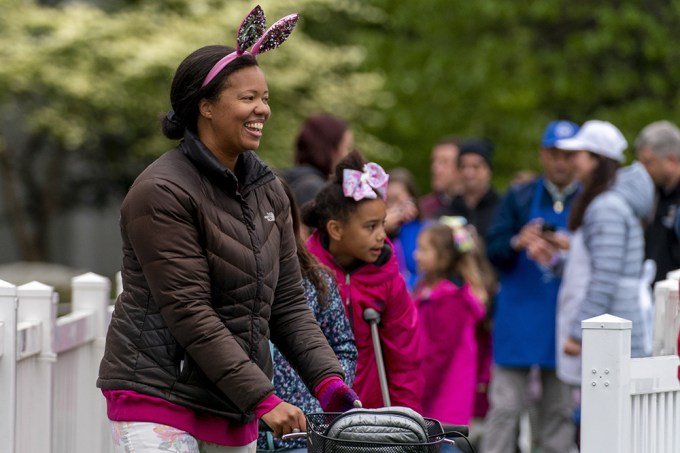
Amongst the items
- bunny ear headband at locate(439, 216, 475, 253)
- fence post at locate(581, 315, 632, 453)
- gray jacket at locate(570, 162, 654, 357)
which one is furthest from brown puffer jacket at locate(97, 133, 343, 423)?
bunny ear headband at locate(439, 216, 475, 253)

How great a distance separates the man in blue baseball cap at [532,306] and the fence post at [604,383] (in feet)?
12.6

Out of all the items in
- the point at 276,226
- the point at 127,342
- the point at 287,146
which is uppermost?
the point at 287,146

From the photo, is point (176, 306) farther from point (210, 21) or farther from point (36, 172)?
point (36, 172)

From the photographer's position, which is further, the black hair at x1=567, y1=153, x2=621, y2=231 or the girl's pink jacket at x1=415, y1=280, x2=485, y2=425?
the girl's pink jacket at x1=415, y1=280, x2=485, y2=425

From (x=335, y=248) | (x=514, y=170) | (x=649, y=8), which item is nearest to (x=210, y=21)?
(x=514, y=170)

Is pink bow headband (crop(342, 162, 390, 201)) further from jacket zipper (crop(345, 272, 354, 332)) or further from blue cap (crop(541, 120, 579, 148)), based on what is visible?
blue cap (crop(541, 120, 579, 148))

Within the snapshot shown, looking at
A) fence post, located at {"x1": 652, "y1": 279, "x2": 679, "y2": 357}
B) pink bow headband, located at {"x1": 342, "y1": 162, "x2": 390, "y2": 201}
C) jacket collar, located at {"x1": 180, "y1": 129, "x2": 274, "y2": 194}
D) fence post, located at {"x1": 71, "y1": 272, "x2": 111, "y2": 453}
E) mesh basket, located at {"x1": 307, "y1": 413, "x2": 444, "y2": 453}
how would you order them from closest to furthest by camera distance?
mesh basket, located at {"x1": 307, "y1": 413, "x2": 444, "y2": 453}
jacket collar, located at {"x1": 180, "y1": 129, "x2": 274, "y2": 194}
pink bow headband, located at {"x1": 342, "y1": 162, "x2": 390, "y2": 201}
fence post, located at {"x1": 71, "y1": 272, "x2": 111, "y2": 453}
fence post, located at {"x1": 652, "y1": 279, "x2": 679, "y2": 357}

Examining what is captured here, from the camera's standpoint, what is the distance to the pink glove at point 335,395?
4.30m

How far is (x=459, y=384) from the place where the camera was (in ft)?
29.0

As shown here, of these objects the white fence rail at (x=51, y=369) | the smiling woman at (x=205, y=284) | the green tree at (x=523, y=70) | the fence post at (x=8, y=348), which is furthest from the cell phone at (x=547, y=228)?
→ the green tree at (x=523, y=70)

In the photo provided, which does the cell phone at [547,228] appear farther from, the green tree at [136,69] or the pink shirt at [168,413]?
the green tree at [136,69]

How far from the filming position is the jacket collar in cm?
420

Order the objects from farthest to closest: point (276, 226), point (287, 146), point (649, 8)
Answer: point (287, 146) → point (649, 8) → point (276, 226)

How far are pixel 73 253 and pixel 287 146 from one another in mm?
10721
